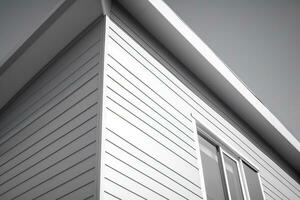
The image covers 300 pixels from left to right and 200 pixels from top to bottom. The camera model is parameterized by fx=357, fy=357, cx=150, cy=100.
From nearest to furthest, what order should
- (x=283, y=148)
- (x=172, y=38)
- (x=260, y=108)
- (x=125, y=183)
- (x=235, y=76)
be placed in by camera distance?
(x=125, y=183)
(x=172, y=38)
(x=235, y=76)
(x=260, y=108)
(x=283, y=148)

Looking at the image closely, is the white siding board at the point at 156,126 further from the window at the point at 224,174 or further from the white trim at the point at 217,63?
the white trim at the point at 217,63

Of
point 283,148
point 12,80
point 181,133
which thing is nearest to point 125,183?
point 181,133

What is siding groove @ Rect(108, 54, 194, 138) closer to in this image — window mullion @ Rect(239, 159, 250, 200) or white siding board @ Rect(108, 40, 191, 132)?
white siding board @ Rect(108, 40, 191, 132)

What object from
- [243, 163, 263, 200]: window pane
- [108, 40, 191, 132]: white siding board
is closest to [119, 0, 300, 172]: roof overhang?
[108, 40, 191, 132]: white siding board

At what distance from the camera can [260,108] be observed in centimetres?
742

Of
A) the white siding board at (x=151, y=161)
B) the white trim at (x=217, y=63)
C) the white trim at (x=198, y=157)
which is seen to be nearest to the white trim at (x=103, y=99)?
the white siding board at (x=151, y=161)

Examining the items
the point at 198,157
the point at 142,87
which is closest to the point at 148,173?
the point at 142,87

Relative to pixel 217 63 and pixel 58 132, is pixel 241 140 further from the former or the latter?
pixel 58 132

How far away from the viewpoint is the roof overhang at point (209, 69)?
18.0ft

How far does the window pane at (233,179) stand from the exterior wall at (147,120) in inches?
18.6

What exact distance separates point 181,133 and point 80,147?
69.5 inches

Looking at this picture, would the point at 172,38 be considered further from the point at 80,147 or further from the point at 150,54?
the point at 80,147

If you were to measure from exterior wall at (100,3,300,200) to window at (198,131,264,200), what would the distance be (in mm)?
283

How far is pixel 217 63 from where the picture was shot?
21.2 ft
